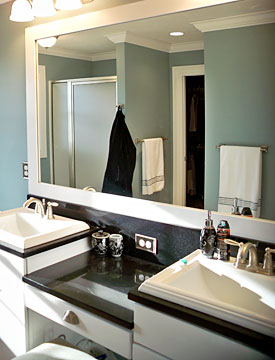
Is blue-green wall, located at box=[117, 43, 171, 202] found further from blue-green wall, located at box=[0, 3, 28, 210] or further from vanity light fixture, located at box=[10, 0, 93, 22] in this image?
blue-green wall, located at box=[0, 3, 28, 210]

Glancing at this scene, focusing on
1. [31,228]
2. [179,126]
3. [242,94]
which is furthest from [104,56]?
[31,228]

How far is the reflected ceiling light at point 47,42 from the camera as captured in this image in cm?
239

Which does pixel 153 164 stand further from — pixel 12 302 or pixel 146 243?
pixel 12 302

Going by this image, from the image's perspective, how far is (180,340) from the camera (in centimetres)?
136

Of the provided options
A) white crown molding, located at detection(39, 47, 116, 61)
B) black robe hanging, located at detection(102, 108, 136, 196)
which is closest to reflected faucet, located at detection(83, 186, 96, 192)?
black robe hanging, located at detection(102, 108, 136, 196)

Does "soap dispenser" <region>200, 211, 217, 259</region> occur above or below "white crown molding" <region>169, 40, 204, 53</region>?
below

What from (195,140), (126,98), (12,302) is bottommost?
(12,302)

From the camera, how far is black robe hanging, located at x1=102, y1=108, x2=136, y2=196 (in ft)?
6.79

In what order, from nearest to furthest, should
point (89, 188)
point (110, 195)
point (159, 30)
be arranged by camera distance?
point (159, 30), point (110, 195), point (89, 188)

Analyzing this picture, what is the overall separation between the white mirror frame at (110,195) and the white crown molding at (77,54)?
0.30 ft

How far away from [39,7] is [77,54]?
1.20 ft

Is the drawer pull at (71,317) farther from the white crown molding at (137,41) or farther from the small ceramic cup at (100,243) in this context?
the white crown molding at (137,41)

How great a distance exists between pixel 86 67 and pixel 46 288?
4.00 ft

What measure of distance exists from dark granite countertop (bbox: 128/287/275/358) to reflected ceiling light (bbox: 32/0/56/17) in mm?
1702
